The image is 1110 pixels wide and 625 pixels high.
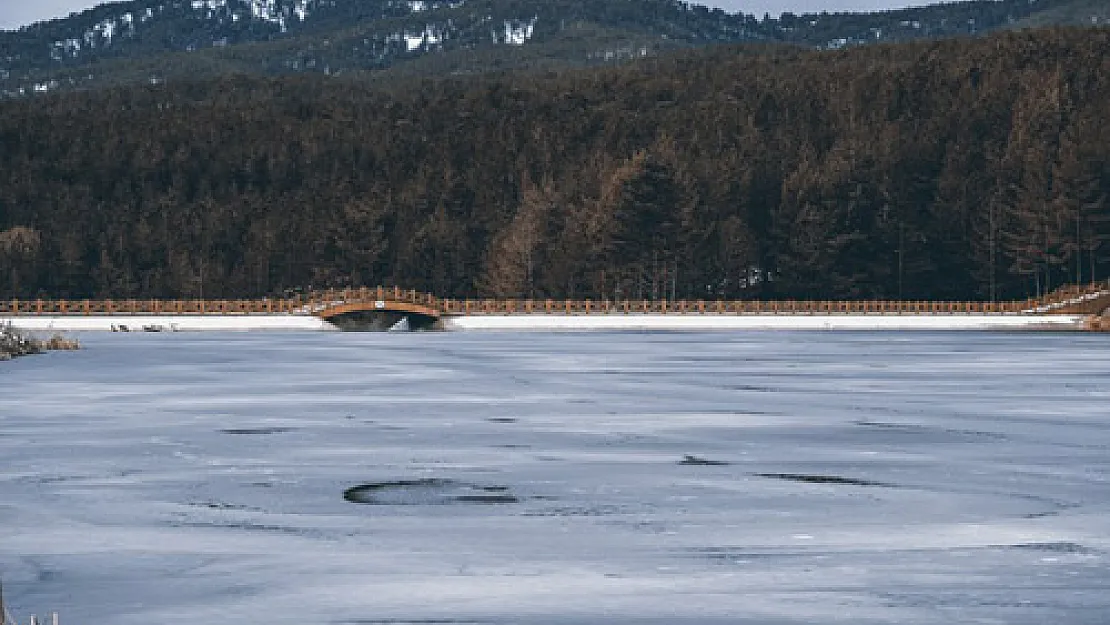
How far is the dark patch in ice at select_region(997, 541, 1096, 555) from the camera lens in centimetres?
2277

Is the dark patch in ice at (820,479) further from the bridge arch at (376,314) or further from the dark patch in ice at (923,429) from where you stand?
the bridge arch at (376,314)

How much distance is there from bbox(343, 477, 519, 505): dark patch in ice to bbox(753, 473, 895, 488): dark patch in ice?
4881mm

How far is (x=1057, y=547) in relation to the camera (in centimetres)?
2317

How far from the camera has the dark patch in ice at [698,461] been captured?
33906 millimetres

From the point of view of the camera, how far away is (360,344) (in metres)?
107

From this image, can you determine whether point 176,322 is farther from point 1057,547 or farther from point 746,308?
point 1057,547

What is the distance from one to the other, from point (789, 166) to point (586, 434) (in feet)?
495

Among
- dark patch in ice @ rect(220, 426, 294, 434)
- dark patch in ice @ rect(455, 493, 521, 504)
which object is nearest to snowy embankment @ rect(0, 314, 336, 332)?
dark patch in ice @ rect(220, 426, 294, 434)

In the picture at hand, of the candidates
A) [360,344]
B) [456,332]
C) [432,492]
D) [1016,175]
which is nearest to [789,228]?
[1016,175]

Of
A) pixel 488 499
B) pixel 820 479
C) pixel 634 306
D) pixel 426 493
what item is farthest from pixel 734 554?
pixel 634 306

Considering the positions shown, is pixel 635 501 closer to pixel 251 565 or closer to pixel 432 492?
pixel 432 492

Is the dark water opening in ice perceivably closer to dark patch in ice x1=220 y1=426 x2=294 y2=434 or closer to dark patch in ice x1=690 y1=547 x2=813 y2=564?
dark patch in ice x1=220 y1=426 x2=294 y2=434

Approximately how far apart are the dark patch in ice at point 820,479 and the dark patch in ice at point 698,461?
6.87ft

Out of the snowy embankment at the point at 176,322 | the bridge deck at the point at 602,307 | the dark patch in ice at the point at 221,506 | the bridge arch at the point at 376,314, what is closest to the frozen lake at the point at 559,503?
the dark patch in ice at the point at 221,506
